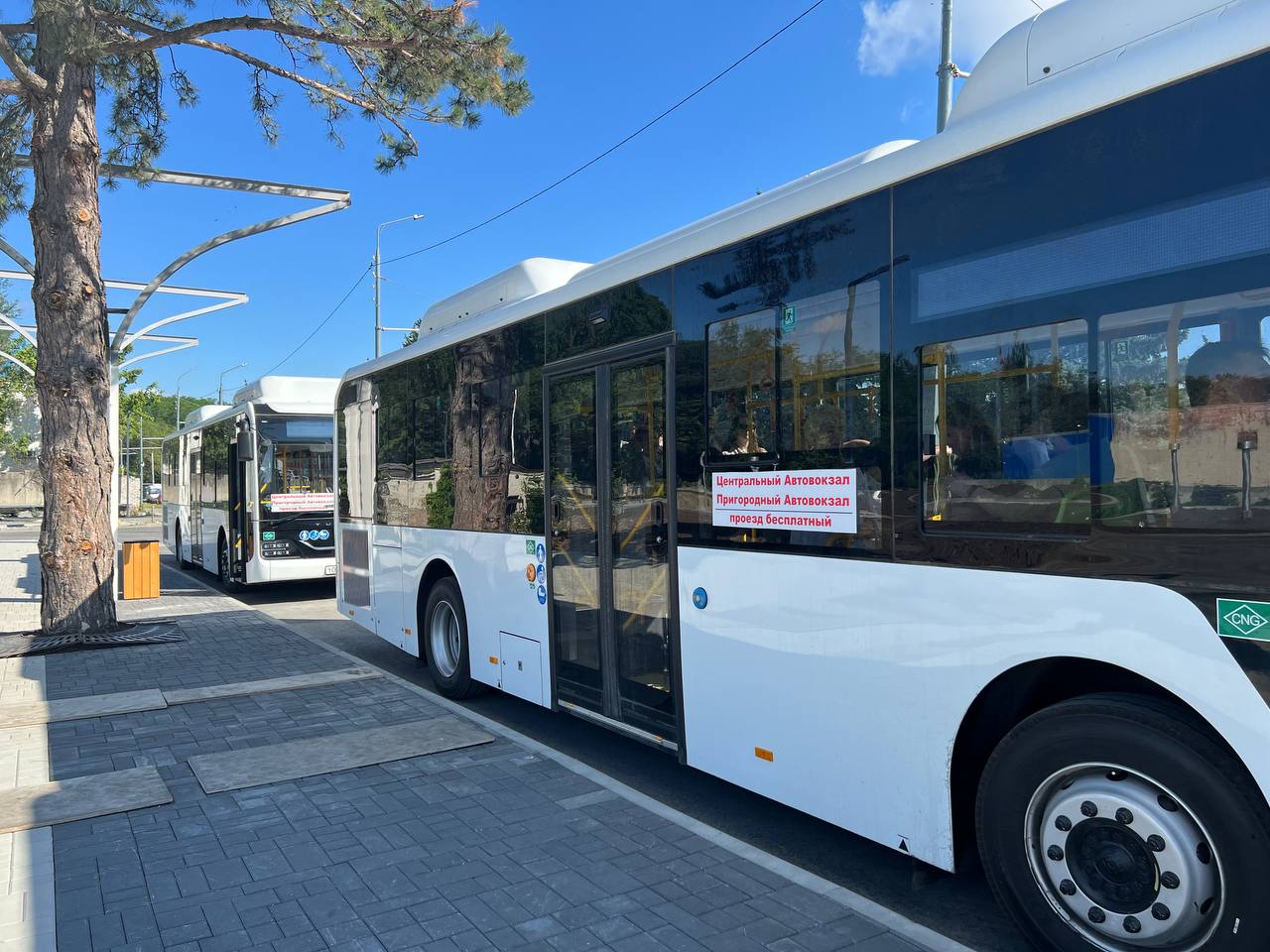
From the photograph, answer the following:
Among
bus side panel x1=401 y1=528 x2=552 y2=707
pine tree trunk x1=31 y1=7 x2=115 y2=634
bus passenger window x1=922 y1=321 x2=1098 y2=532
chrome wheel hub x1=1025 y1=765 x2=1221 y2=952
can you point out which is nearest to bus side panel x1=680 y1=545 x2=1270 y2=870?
bus passenger window x1=922 y1=321 x2=1098 y2=532

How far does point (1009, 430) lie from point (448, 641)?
5.99 m

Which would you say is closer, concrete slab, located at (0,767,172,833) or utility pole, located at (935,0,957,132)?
concrete slab, located at (0,767,172,833)

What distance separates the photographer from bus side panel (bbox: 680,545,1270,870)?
2.86 metres

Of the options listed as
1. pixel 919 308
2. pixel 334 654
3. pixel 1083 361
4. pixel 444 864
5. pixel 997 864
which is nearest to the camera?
pixel 1083 361

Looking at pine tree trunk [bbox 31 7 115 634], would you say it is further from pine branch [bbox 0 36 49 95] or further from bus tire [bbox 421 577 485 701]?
bus tire [bbox 421 577 485 701]

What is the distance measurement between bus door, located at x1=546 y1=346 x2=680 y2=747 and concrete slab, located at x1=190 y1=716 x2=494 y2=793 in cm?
97

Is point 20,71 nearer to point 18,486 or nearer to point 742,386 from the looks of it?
point 742,386

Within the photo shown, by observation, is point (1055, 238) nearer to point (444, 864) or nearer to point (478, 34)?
point (444, 864)

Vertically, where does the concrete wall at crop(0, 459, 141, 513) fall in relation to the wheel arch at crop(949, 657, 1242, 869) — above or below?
above

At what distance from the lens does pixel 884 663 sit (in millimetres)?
3773

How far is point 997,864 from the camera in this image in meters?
3.37

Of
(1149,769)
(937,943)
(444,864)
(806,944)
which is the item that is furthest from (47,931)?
(1149,769)

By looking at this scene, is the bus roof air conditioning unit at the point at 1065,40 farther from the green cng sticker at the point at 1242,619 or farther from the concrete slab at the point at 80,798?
the concrete slab at the point at 80,798

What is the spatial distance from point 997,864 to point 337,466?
875cm
